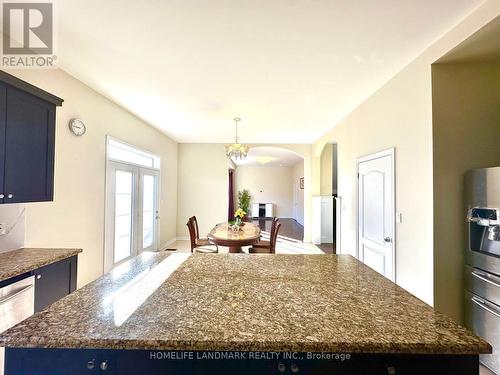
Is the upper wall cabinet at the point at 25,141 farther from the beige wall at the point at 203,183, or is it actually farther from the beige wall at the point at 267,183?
the beige wall at the point at 267,183

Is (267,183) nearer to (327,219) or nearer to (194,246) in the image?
(327,219)

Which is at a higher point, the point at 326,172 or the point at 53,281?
the point at 326,172

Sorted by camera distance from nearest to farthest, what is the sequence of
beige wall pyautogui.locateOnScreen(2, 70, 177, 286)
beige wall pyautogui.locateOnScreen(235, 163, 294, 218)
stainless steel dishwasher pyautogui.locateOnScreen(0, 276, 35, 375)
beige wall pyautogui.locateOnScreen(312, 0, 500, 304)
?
stainless steel dishwasher pyautogui.locateOnScreen(0, 276, 35, 375) → beige wall pyautogui.locateOnScreen(312, 0, 500, 304) → beige wall pyautogui.locateOnScreen(2, 70, 177, 286) → beige wall pyautogui.locateOnScreen(235, 163, 294, 218)

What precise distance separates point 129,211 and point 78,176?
4.82 feet

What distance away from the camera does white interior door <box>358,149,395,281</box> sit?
8.93ft

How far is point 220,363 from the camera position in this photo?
2.69ft

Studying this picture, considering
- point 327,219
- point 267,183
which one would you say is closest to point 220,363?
point 327,219

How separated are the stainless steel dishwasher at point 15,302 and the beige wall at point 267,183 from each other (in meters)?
10.1

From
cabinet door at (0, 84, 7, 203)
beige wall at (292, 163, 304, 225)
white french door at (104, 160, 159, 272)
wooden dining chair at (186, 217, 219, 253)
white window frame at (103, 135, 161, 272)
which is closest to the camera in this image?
cabinet door at (0, 84, 7, 203)

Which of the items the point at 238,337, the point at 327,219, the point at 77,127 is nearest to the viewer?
the point at 238,337

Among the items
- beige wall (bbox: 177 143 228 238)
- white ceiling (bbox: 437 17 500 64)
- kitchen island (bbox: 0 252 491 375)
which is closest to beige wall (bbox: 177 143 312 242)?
beige wall (bbox: 177 143 228 238)

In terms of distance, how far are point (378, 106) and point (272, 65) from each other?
1.53 m

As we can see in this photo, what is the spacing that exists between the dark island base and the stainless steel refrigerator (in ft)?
4.86

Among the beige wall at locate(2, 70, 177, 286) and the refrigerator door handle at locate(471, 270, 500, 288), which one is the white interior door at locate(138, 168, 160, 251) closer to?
the beige wall at locate(2, 70, 177, 286)
